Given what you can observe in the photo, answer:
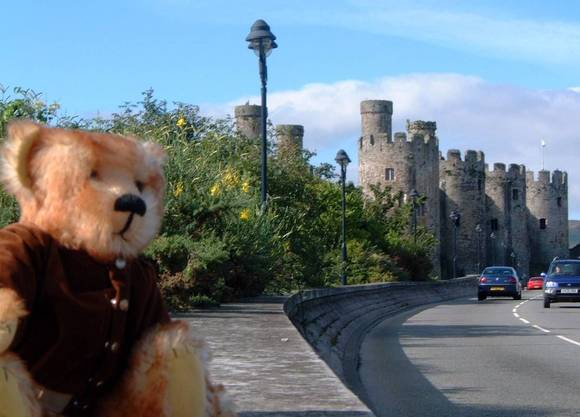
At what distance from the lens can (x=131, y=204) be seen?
4242mm

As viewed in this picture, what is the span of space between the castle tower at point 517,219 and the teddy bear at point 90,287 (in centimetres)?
9925

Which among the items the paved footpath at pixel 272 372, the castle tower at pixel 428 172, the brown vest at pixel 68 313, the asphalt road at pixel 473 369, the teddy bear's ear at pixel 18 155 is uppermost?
the castle tower at pixel 428 172

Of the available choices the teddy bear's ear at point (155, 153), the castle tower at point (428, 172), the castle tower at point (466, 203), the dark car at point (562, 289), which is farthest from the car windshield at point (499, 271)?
the castle tower at point (466, 203)

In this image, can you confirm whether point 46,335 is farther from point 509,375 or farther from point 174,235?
point 174,235

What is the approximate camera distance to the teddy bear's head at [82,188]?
13.7ft

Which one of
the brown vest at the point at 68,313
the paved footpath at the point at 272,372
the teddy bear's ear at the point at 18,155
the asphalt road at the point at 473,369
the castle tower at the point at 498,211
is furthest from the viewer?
the castle tower at the point at 498,211

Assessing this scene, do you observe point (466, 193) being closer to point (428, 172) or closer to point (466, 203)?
point (466, 203)

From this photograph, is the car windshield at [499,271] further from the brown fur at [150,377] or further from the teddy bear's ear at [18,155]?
the teddy bear's ear at [18,155]

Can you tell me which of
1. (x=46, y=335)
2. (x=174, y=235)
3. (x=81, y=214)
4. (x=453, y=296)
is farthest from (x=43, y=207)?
(x=453, y=296)

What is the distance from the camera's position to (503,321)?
25188 millimetres

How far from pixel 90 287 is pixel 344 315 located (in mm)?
19781

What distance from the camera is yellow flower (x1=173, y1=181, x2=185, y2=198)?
760 inches

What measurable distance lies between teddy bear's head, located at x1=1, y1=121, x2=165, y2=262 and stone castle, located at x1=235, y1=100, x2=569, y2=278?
61917 mm

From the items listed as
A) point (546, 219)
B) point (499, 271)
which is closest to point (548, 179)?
point (546, 219)
